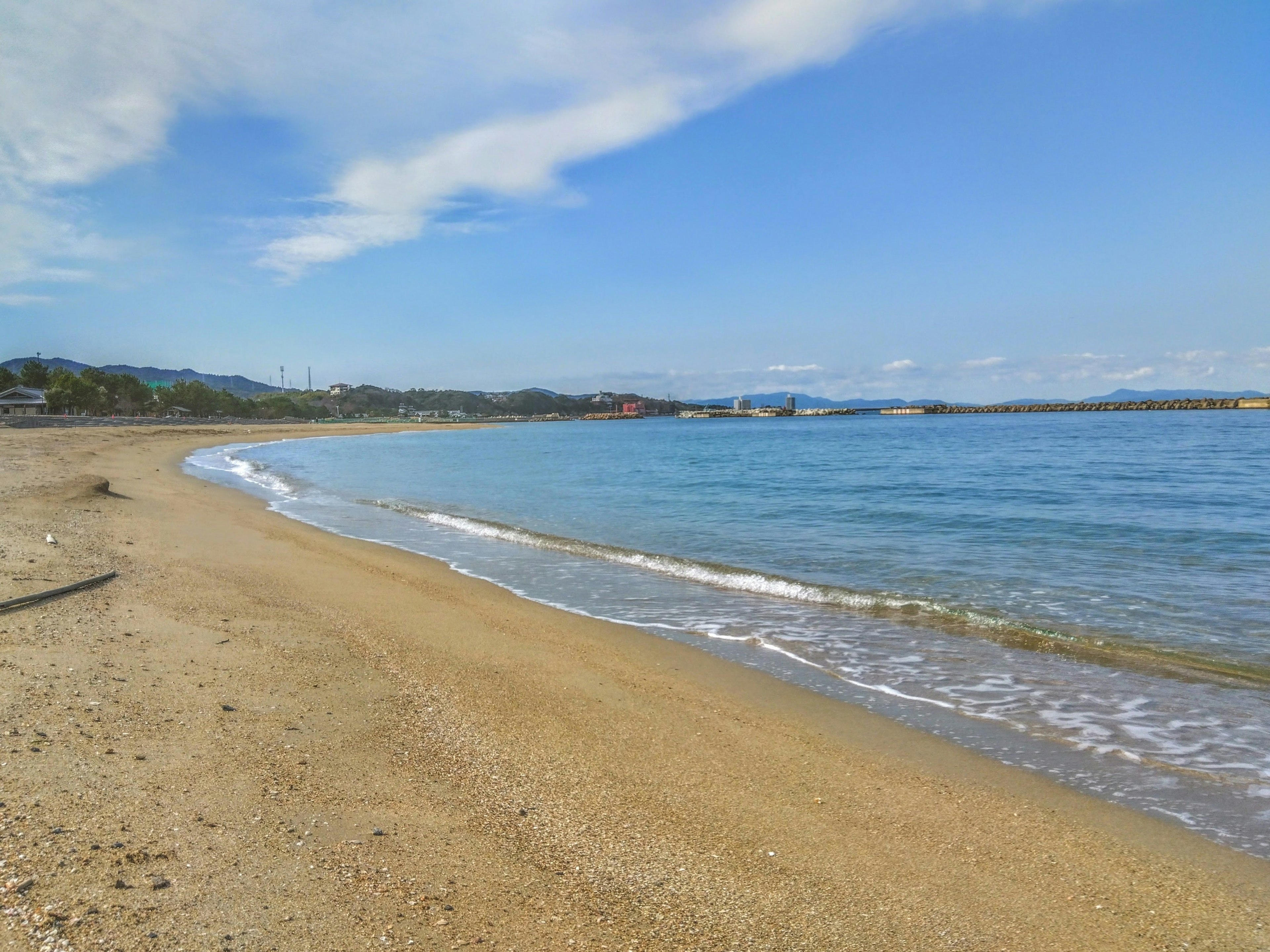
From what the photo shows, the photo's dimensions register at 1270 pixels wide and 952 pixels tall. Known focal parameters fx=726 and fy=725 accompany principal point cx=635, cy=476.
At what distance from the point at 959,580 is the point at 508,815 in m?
8.33

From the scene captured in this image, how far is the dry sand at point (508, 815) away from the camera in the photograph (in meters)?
2.76

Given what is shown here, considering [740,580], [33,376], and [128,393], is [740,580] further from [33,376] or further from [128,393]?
[128,393]

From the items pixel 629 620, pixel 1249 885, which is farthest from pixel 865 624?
pixel 1249 885

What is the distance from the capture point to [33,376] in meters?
83.8

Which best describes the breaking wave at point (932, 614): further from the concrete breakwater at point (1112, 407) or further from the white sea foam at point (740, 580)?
the concrete breakwater at point (1112, 407)

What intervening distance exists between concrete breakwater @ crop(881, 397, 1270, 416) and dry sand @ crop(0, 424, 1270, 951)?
151m

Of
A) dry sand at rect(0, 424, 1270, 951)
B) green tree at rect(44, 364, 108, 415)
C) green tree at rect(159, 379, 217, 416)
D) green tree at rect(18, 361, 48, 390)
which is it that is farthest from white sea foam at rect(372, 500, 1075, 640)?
green tree at rect(159, 379, 217, 416)

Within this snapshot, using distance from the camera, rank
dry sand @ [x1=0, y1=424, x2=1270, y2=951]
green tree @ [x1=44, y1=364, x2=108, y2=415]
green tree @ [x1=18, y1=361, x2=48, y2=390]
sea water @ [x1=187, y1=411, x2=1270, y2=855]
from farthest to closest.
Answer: green tree @ [x1=18, y1=361, x2=48, y2=390] → green tree @ [x1=44, y1=364, x2=108, y2=415] → sea water @ [x1=187, y1=411, x2=1270, y2=855] → dry sand @ [x1=0, y1=424, x2=1270, y2=951]

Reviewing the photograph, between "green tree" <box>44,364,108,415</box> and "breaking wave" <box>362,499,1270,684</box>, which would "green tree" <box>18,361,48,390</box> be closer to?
"green tree" <box>44,364,108,415</box>

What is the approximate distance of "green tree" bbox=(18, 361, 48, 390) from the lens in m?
83.4

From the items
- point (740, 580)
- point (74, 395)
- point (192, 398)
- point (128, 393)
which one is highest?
point (128, 393)

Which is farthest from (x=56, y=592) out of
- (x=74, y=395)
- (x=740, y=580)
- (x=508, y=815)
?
(x=74, y=395)

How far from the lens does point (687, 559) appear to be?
11773mm

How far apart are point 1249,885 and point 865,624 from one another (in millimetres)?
4917
